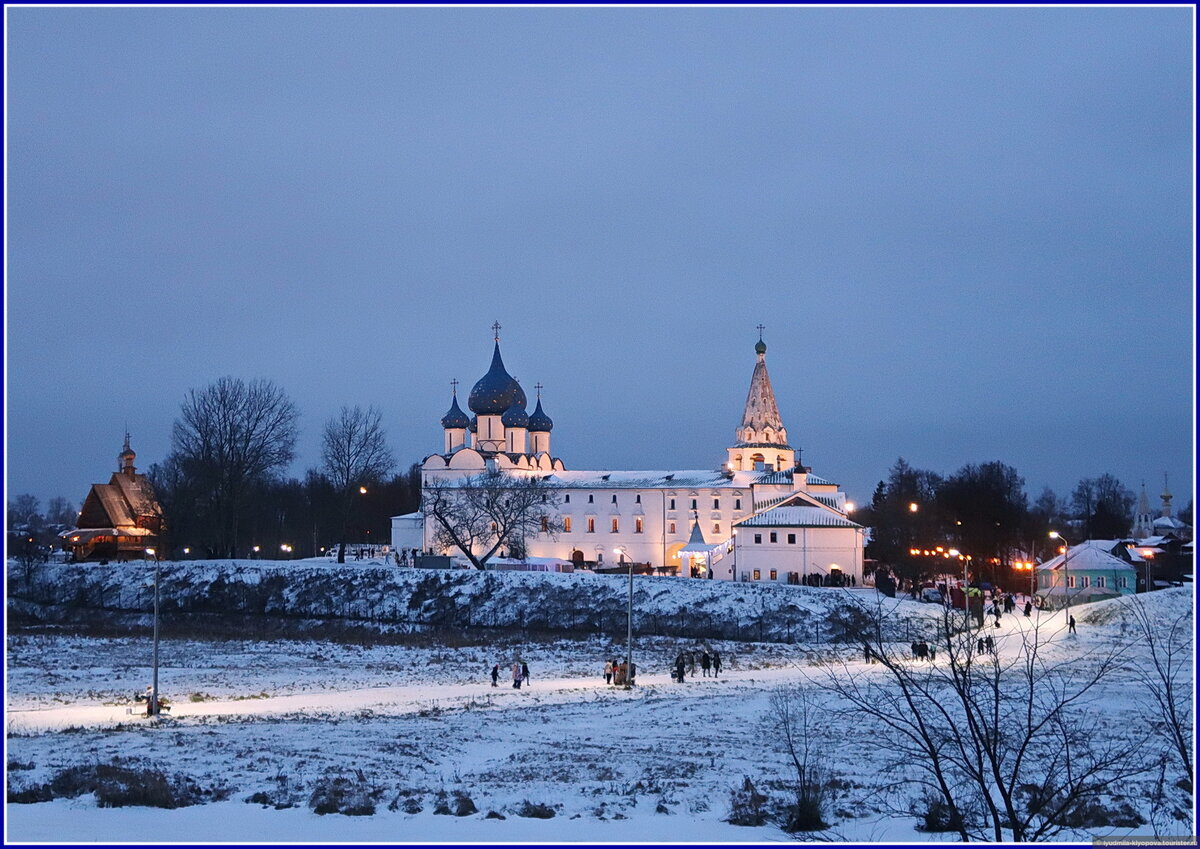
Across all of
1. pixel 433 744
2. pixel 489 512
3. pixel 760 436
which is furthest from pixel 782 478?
pixel 433 744

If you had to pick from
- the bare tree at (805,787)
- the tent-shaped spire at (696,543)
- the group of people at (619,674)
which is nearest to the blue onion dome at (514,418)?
the tent-shaped spire at (696,543)

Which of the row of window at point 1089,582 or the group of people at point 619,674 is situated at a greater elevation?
the row of window at point 1089,582

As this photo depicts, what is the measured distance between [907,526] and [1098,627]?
46.6 metres

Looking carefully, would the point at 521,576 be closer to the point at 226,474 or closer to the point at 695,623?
the point at 695,623

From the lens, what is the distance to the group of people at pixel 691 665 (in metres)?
38.5

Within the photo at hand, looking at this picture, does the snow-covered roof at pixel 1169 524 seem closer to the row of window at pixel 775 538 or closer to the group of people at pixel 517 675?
the row of window at pixel 775 538

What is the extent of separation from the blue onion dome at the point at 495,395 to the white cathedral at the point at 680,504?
0.26 feet

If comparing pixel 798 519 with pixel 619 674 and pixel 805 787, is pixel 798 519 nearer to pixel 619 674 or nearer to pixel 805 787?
pixel 619 674

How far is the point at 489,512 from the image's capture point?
75688mm

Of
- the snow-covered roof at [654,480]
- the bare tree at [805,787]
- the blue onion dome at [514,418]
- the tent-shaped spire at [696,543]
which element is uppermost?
the blue onion dome at [514,418]

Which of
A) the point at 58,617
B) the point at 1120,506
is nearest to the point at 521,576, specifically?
the point at 58,617

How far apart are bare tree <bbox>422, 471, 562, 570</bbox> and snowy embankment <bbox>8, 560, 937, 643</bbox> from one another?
6.34 meters

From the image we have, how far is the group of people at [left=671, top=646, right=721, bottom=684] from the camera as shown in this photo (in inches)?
1516

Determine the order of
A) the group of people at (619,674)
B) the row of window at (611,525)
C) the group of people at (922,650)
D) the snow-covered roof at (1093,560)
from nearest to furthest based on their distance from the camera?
the group of people at (922,650) < the group of people at (619,674) < the snow-covered roof at (1093,560) < the row of window at (611,525)
